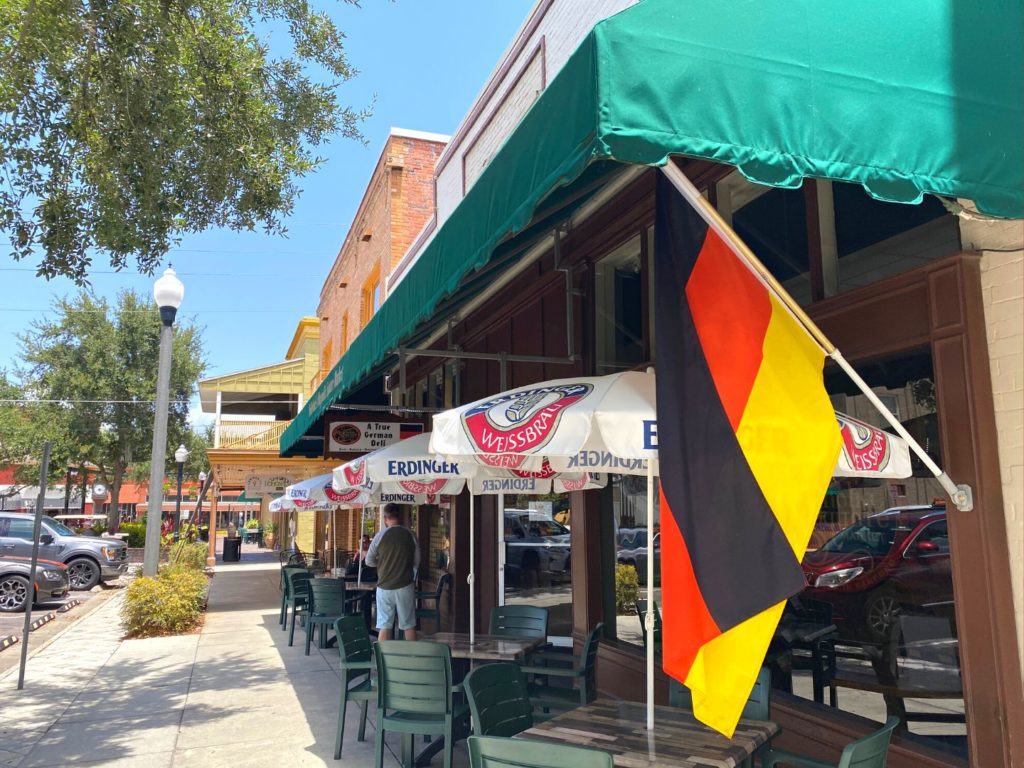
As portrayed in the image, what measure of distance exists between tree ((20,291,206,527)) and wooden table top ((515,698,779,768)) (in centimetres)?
3136

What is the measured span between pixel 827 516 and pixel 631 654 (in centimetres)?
259

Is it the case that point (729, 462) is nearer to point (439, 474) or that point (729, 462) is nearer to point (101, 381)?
point (439, 474)

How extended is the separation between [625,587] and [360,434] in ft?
19.9

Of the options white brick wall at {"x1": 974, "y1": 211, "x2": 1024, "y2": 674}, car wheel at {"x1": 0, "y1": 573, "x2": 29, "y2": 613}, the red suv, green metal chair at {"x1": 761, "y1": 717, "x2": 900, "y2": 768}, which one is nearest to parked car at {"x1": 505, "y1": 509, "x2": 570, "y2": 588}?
the red suv

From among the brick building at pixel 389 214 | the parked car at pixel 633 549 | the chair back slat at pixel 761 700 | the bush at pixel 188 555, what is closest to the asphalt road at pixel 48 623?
the bush at pixel 188 555

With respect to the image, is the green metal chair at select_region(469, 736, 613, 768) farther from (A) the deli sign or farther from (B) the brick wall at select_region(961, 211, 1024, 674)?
(A) the deli sign

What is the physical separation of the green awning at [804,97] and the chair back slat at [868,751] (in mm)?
2160

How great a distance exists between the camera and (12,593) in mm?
16500

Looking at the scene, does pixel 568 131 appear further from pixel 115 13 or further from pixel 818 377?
pixel 115 13

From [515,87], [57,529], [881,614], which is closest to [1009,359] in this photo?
[881,614]

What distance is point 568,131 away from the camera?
291cm

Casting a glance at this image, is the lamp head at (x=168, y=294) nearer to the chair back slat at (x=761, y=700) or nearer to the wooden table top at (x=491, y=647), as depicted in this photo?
the wooden table top at (x=491, y=647)

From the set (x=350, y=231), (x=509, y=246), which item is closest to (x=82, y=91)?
(x=509, y=246)

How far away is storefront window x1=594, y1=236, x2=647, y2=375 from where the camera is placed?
23.1 feet
